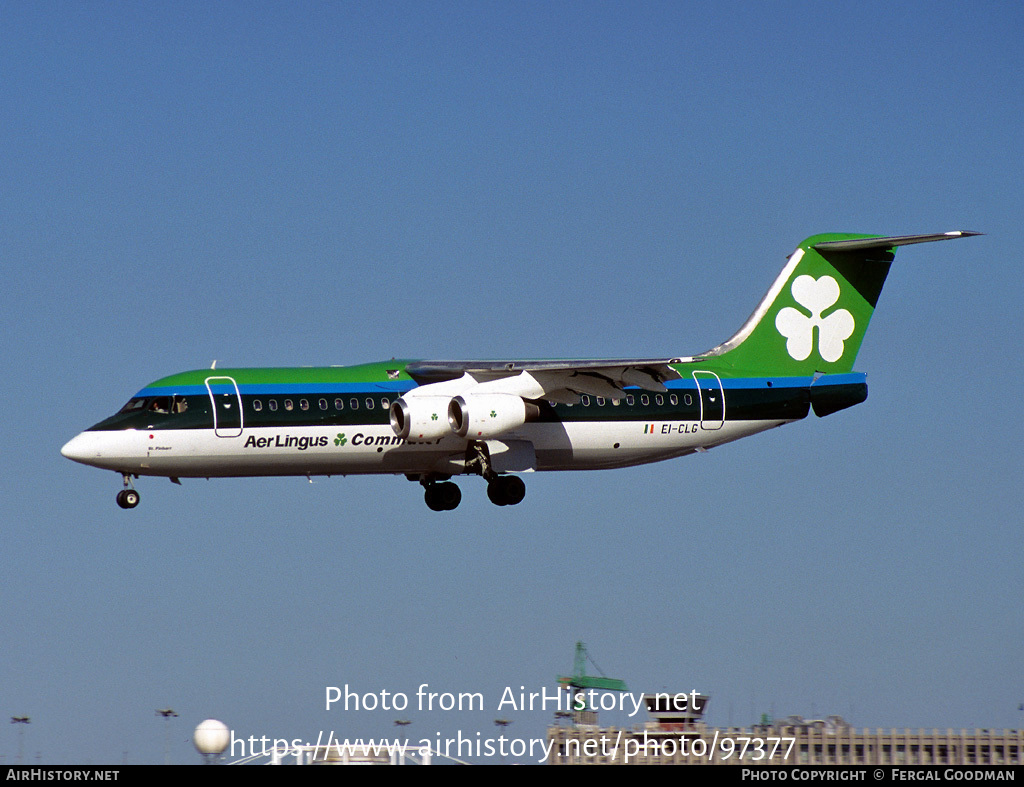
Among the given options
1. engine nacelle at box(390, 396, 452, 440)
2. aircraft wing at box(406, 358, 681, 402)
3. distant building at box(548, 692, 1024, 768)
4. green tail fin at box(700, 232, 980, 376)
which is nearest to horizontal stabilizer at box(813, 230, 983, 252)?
green tail fin at box(700, 232, 980, 376)

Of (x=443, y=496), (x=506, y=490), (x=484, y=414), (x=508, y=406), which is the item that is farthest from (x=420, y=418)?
(x=443, y=496)

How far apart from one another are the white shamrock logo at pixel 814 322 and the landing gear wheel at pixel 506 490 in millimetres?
7478

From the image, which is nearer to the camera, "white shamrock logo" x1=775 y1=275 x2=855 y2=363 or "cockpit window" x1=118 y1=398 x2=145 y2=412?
"cockpit window" x1=118 y1=398 x2=145 y2=412

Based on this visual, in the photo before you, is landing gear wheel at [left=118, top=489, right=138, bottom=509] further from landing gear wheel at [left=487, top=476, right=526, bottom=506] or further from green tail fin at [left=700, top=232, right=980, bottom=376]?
green tail fin at [left=700, top=232, right=980, bottom=376]

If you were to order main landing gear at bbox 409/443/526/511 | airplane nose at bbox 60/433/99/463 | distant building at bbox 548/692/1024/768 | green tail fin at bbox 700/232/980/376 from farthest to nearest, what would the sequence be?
distant building at bbox 548/692/1024/768
green tail fin at bbox 700/232/980/376
main landing gear at bbox 409/443/526/511
airplane nose at bbox 60/433/99/463

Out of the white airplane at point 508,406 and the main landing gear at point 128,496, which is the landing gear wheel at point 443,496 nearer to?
the white airplane at point 508,406

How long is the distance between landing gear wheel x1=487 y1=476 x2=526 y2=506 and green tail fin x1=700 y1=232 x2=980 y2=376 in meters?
5.51

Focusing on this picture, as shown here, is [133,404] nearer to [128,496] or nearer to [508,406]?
[128,496]

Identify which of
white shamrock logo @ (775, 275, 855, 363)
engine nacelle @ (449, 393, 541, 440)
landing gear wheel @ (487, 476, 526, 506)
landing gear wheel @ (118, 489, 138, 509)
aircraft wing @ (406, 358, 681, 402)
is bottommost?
landing gear wheel @ (118, 489, 138, 509)

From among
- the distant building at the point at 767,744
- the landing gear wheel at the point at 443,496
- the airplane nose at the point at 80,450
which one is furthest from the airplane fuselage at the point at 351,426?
the distant building at the point at 767,744

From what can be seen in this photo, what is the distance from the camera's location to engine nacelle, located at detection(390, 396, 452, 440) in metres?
32.4

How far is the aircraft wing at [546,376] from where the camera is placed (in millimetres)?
33344

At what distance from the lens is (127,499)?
32.6m

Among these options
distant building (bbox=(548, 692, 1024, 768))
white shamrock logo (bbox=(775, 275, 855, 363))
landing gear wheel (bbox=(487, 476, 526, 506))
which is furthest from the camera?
distant building (bbox=(548, 692, 1024, 768))
